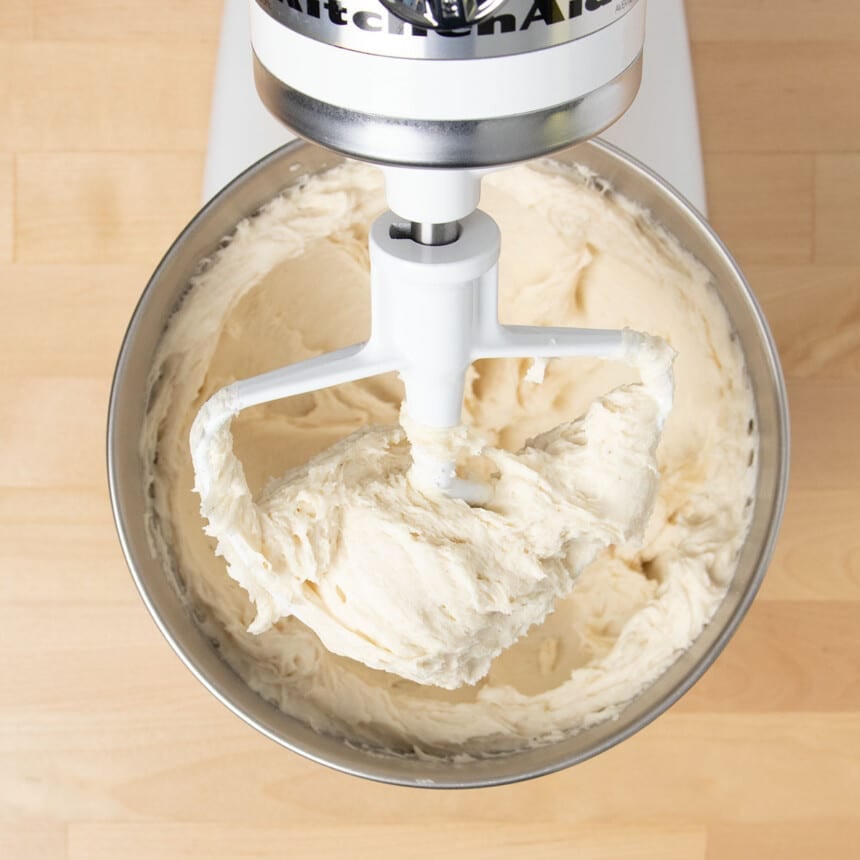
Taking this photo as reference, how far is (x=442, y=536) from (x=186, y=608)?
18 centimetres

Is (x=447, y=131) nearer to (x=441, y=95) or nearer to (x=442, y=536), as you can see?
(x=441, y=95)

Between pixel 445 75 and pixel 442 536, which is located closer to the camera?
pixel 445 75

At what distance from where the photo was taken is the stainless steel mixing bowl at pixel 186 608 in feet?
1.96

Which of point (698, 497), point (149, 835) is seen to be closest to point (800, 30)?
point (698, 497)

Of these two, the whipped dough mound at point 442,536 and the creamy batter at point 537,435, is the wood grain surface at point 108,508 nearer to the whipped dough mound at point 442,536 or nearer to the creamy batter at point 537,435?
the creamy batter at point 537,435

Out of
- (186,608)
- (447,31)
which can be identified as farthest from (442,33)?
(186,608)

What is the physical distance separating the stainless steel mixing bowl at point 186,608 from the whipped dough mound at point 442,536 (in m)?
0.07

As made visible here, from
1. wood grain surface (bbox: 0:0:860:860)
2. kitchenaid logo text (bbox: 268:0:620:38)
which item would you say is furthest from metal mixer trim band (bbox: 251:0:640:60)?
wood grain surface (bbox: 0:0:860:860)

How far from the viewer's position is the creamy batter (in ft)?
2.11

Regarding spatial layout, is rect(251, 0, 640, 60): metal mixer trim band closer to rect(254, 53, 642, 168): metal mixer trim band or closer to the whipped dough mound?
rect(254, 53, 642, 168): metal mixer trim band

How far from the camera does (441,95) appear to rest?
35cm

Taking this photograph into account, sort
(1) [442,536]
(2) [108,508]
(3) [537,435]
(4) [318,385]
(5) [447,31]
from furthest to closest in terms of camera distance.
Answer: (2) [108,508], (3) [537,435], (1) [442,536], (4) [318,385], (5) [447,31]

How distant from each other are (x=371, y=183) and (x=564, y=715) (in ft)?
1.18

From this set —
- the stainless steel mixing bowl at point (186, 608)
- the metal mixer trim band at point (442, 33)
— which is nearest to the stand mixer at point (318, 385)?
the stainless steel mixing bowl at point (186, 608)
